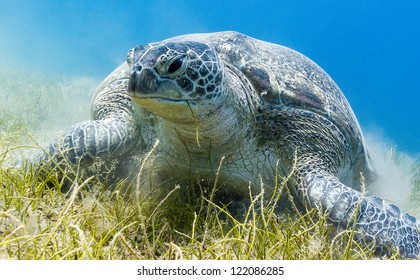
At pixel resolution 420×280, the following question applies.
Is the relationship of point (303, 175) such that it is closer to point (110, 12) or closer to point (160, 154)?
point (160, 154)

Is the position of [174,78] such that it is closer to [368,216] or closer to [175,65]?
[175,65]

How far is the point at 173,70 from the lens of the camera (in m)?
2.12

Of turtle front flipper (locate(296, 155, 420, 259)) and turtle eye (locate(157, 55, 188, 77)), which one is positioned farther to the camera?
turtle front flipper (locate(296, 155, 420, 259))

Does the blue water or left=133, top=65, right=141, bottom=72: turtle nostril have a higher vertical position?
the blue water

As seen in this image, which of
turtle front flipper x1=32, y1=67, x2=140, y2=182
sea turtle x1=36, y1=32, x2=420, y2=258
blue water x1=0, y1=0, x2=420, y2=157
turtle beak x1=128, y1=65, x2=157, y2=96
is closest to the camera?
turtle beak x1=128, y1=65, x2=157, y2=96

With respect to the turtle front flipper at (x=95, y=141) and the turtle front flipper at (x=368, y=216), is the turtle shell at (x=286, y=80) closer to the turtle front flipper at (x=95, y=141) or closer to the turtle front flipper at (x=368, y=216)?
the turtle front flipper at (x=368, y=216)

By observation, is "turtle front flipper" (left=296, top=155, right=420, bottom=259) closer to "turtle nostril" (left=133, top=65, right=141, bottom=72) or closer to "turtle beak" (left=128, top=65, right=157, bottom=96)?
"turtle beak" (left=128, top=65, right=157, bottom=96)

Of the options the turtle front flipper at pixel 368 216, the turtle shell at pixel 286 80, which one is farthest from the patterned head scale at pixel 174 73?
the turtle front flipper at pixel 368 216

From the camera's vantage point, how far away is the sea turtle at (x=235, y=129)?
2215 mm

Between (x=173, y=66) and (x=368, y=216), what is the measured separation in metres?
1.49

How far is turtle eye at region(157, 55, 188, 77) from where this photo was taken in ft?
6.87

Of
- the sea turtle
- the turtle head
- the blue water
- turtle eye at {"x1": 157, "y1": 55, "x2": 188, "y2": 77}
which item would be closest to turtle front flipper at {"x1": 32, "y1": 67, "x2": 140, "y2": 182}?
the sea turtle

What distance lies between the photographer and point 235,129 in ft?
8.89

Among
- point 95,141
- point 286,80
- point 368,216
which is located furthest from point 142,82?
point 368,216
